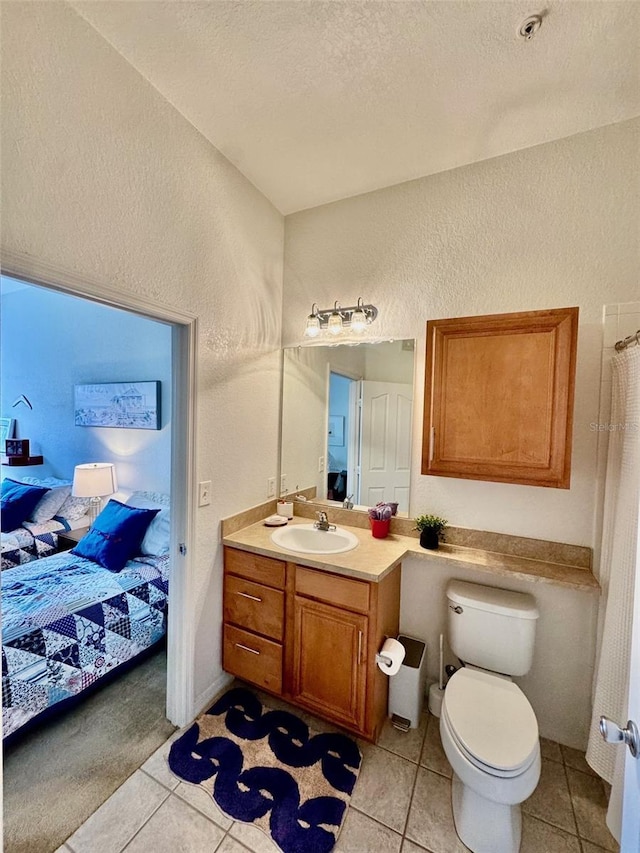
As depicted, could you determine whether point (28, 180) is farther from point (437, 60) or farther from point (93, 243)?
point (437, 60)

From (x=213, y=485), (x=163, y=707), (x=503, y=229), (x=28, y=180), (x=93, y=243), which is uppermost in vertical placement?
(x=503, y=229)

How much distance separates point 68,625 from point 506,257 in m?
2.89

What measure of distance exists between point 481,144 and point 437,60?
0.50 m

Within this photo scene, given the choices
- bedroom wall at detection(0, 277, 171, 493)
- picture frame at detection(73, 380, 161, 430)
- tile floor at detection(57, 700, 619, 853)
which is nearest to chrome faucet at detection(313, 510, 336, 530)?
tile floor at detection(57, 700, 619, 853)

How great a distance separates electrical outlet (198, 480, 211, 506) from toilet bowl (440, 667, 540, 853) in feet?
4.44

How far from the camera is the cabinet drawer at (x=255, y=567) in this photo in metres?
1.74

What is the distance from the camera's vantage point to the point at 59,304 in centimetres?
341

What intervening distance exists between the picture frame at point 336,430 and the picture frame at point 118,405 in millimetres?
1534

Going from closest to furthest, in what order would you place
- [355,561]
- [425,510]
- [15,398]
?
[355,561], [425,510], [15,398]

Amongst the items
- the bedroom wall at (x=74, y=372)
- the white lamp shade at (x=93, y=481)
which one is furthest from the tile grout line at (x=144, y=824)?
the white lamp shade at (x=93, y=481)

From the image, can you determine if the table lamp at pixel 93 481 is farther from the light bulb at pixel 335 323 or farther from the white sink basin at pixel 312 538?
the light bulb at pixel 335 323

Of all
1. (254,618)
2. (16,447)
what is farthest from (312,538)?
(16,447)

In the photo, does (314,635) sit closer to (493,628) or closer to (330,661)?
(330,661)

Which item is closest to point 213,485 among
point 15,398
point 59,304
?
point 59,304
